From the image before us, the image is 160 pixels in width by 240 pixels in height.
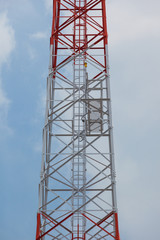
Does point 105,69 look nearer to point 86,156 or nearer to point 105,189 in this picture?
point 86,156

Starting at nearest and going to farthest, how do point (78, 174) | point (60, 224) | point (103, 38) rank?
point (60, 224), point (78, 174), point (103, 38)

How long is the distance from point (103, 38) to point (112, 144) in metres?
6.50

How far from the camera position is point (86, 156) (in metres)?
20.2

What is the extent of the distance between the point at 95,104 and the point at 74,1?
7.17 meters

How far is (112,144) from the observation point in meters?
18.9

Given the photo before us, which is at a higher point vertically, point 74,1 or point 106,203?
point 74,1

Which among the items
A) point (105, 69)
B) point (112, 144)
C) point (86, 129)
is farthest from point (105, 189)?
point (105, 69)

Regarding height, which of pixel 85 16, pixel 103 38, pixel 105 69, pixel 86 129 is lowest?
pixel 86 129

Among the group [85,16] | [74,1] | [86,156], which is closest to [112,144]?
[86,156]

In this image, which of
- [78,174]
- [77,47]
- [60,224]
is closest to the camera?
[60,224]

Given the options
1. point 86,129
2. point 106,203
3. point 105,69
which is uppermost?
point 105,69

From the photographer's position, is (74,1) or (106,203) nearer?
(106,203)

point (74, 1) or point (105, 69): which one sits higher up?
point (74, 1)

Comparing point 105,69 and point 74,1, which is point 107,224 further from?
point 74,1
